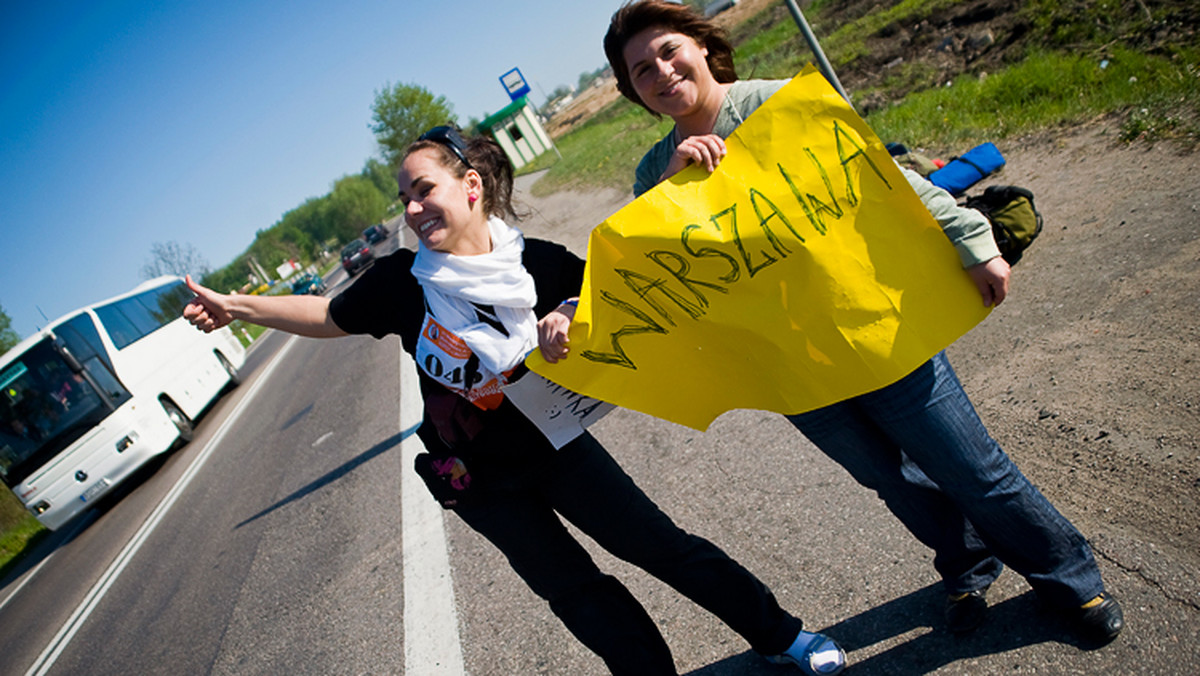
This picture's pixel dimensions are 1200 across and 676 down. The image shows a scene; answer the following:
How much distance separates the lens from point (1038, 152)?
17.1ft

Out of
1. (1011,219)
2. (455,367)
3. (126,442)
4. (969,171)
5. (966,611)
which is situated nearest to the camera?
(1011,219)

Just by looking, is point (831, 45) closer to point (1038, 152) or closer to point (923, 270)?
point (1038, 152)

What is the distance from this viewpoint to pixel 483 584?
3488mm

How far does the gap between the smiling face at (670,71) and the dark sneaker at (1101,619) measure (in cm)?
182

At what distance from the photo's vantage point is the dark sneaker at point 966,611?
204 centimetres

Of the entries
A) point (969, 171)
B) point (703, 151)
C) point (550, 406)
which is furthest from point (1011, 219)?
point (969, 171)

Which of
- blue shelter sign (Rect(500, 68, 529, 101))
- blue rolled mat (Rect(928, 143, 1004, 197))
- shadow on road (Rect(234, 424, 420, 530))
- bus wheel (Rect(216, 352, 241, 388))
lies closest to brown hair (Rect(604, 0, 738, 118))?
blue rolled mat (Rect(928, 143, 1004, 197))

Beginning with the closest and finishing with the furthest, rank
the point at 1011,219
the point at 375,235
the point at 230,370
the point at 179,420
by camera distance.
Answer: the point at 1011,219
the point at 179,420
the point at 230,370
the point at 375,235

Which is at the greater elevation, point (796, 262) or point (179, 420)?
point (179, 420)

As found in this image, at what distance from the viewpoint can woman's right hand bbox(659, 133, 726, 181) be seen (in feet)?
5.86

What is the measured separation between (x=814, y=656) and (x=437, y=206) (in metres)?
1.89

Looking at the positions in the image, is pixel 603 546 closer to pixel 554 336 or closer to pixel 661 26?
pixel 554 336

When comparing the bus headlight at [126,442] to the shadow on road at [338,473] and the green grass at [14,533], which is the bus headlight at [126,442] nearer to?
the green grass at [14,533]

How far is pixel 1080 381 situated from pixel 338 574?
4.30 metres
